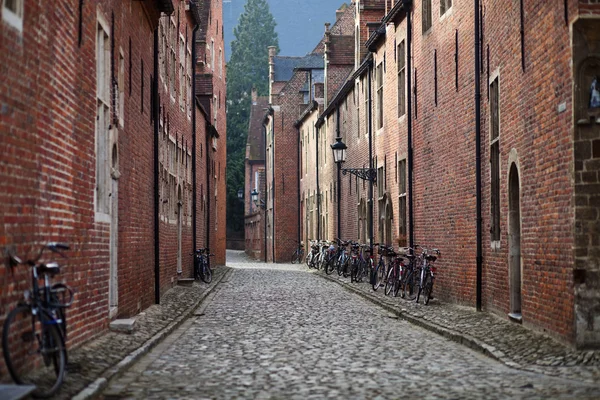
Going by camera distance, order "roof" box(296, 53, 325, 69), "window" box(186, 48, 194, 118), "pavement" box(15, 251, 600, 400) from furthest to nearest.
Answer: "roof" box(296, 53, 325, 69) < "window" box(186, 48, 194, 118) < "pavement" box(15, 251, 600, 400)

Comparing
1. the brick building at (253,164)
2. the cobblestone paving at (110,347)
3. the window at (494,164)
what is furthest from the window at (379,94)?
the brick building at (253,164)

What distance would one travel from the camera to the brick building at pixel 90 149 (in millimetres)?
7906

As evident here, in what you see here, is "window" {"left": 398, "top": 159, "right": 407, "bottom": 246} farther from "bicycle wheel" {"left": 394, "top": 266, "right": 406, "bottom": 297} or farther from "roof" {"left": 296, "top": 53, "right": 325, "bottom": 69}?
"roof" {"left": 296, "top": 53, "right": 325, "bottom": 69}

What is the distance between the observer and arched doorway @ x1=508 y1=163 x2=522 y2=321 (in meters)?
14.3

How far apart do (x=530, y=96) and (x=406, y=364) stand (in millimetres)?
4325

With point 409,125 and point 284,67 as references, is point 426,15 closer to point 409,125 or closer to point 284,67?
point 409,125

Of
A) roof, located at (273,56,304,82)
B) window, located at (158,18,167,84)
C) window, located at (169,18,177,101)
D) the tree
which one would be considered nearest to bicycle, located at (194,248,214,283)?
window, located at (169,18,177,101)

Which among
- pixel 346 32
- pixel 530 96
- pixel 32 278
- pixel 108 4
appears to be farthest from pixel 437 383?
pixel 346 32

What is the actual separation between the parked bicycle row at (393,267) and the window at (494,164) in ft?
9.43

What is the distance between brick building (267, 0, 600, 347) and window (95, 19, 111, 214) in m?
5.52

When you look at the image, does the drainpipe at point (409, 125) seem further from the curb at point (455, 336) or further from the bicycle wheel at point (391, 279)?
the curb at point (455, 336)

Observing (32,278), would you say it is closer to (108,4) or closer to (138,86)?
(108,4)

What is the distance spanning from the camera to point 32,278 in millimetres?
8047

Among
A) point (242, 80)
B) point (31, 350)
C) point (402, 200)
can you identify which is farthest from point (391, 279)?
point (242, 80)
